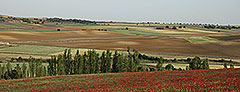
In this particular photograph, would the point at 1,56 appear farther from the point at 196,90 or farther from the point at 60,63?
the point at 196,90

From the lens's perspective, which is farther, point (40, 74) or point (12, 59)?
point (12, 59)

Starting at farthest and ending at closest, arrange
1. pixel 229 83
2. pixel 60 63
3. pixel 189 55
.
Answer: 1. pixel 189 55
2. pixel 60 63
3. pixel 229 83

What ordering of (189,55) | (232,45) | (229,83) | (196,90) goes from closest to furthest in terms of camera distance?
(196,90)
(229,83)
(189,55)
(232,45)

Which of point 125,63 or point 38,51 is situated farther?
point 38,51

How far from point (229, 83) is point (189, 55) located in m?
81.1

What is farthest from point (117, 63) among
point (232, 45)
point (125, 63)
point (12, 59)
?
point (232, 45)

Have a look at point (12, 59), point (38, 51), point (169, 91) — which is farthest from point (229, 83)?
point (38, 51)

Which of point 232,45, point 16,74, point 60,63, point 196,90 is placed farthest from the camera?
point 232,45

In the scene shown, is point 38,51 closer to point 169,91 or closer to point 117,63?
point 117,63

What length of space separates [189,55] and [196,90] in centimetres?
8343

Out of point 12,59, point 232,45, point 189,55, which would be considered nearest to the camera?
point 12,59

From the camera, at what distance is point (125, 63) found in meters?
67.9

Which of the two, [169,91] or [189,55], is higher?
[169,91]

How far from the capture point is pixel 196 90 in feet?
64.9
